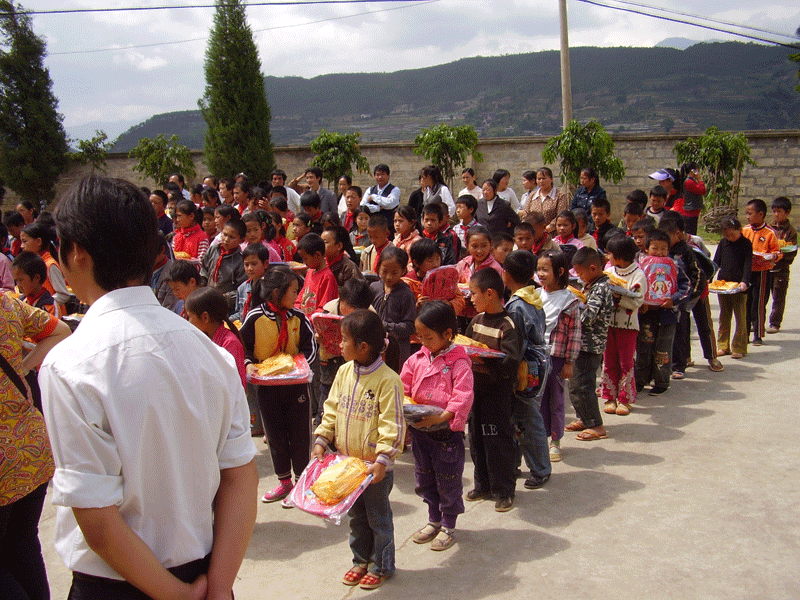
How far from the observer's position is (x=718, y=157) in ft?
46.2

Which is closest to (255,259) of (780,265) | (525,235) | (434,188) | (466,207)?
(525,235)

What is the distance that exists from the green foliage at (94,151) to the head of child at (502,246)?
16161mm

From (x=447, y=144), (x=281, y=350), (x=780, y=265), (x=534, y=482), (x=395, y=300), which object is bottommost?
(x=534, y=482)

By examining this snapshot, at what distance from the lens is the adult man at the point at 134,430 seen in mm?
1370

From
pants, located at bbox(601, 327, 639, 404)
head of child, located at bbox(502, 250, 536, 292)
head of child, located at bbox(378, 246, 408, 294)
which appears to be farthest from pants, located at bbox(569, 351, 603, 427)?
head of child, located at bbox(378, 246, 408, 294)

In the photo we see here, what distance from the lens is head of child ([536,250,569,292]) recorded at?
4766 mm

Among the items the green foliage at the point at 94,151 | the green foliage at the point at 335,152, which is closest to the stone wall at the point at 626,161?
the green foliage at the point at 94,151

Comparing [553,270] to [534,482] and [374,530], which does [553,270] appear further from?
[374,530]

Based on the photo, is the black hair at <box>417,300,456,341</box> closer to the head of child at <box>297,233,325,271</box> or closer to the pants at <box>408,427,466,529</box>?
the pants at <box>408,427,466,529</box>

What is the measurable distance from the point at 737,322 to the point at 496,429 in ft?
14.7

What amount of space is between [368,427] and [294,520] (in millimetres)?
1257

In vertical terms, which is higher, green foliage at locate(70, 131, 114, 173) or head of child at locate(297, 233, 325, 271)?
green foliage at locate(70, 131, 114, 173)

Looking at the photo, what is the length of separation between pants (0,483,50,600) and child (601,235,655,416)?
14.1 ft

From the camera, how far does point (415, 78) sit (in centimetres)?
6906
